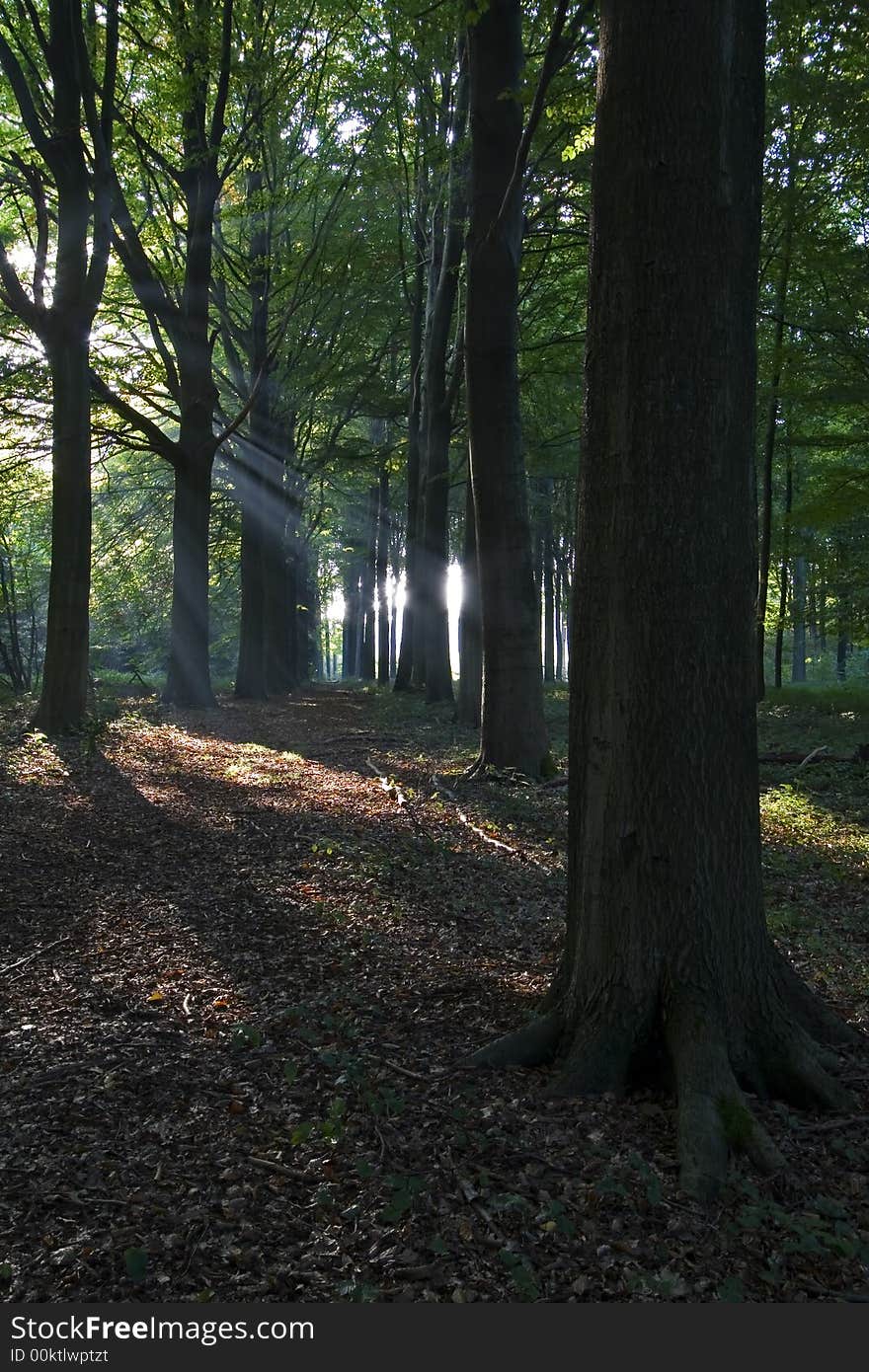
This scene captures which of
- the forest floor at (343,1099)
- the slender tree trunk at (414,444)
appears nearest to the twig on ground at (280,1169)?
the forest floor at (343,1099)

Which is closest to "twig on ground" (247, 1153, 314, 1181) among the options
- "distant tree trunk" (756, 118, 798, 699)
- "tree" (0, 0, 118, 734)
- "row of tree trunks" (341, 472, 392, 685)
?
"tree" (0, 0, 118, 734)

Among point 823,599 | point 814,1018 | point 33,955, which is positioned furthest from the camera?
point 823,599

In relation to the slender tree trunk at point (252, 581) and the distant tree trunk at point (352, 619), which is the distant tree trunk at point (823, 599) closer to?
the slender tree trunk at point (252, 581)

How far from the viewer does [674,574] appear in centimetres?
349

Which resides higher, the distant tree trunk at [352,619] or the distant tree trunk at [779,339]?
the distant tree trunk at [779,339]

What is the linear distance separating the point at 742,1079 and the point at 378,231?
1871 centimetres

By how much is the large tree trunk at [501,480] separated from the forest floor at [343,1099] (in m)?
2.23

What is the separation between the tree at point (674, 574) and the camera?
3.49 metres

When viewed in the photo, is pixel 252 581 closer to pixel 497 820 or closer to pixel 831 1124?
pixel 497 820

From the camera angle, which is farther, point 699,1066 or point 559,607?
point 559,607

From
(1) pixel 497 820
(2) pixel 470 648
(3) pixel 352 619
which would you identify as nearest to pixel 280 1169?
(1) pixel 497 820

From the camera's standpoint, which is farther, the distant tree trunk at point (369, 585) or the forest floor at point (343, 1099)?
the distant tree trunk at point (369, 585)

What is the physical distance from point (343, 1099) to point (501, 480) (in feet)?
24.4

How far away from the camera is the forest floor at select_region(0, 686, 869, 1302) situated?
263cm
